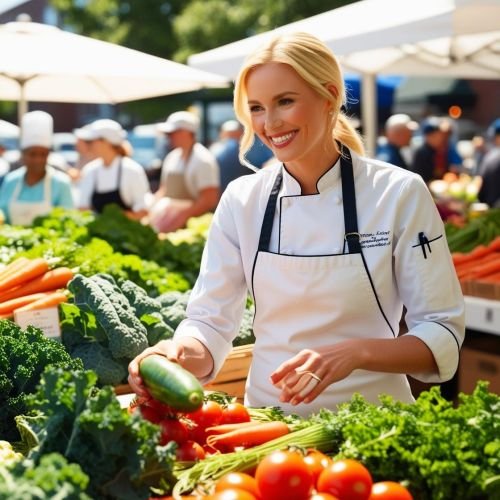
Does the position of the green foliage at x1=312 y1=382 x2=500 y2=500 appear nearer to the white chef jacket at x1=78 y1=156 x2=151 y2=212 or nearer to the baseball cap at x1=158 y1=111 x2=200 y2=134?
the white chef jacket at x1=78 y1=156 x2=151 y2=212

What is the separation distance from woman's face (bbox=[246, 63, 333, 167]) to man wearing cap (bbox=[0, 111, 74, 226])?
5203 millimetres

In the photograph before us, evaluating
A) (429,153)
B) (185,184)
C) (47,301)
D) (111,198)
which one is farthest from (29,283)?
(429,153)

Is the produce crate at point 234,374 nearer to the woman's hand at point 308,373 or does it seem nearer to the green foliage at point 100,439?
the woman's hand at point 308,373

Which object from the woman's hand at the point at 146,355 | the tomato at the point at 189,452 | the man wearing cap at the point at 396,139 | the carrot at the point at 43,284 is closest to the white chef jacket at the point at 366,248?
the woman's hand at the point at 146,355

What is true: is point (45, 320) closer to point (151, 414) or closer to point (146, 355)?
point (146, 355)

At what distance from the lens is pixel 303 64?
2664 millimetres

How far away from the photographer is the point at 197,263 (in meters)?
5.88

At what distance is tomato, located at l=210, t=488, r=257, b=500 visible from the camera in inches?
Answer: 75.7

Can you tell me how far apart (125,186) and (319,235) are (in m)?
6.11

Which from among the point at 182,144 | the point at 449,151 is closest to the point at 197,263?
the point at 182,144

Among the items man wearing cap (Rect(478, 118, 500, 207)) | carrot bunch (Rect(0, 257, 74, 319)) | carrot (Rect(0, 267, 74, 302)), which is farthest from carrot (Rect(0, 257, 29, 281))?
man wearing cap (Rect(478, 118, 500, 207))

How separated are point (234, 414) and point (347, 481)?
0.60 m

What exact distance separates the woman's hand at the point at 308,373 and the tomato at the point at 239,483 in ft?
1.12

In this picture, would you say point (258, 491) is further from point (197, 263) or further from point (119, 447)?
point (197, 263)
